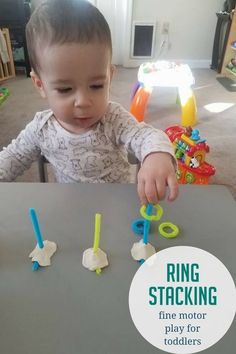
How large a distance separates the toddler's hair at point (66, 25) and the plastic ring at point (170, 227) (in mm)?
328

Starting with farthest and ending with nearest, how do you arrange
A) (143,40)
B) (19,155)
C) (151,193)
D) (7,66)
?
(143,40) < (7,66) < (19,155) < (151,193)

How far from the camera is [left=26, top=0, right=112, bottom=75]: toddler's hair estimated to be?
1.74 feet

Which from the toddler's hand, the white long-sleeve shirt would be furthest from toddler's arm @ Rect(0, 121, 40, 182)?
the toddler's hand

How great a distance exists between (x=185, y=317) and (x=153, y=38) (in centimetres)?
312

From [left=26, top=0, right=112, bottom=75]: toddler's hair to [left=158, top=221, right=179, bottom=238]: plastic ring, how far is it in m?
0.33

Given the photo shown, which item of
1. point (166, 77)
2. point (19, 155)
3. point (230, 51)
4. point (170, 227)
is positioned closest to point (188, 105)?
point (166, 77)

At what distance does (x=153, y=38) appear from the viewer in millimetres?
3080

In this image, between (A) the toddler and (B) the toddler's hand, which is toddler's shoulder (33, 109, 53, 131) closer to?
(A) the toddler

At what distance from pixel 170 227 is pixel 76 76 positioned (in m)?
0.29

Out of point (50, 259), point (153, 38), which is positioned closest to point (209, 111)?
point (153, 38)

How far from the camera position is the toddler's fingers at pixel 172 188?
42 centimetres

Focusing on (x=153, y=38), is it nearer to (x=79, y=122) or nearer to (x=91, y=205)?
(x=79, y=122)

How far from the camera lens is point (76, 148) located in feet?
2.46

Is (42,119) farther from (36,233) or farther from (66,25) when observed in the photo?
(36,233)
